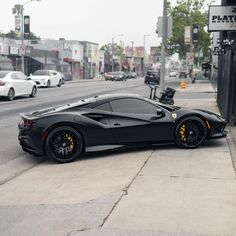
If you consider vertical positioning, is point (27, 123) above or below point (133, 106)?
below

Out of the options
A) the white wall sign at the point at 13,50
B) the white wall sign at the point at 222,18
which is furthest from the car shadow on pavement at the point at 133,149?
the white wall sign at the point at 13,50

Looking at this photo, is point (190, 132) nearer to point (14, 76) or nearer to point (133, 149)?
point (133, 149)

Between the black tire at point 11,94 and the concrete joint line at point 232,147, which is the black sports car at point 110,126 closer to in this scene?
the concrete joint line at point 232,147

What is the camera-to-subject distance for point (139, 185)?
6.45 m

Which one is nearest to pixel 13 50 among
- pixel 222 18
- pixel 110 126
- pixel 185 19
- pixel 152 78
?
pixel 152 78

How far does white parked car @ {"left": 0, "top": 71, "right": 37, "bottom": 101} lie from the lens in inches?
885

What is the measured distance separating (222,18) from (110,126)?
5818 millimetres

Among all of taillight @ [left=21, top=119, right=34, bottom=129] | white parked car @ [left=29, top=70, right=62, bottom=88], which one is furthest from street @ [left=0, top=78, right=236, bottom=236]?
Answer: white parked car @ [left=29, top=70, right=62, bottom=88]

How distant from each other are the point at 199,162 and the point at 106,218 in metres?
3.19

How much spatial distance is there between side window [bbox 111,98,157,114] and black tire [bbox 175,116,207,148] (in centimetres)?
63

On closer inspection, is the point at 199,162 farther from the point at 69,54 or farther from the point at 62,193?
the point at 69,54

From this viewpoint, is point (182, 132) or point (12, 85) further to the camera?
point (12, 85)

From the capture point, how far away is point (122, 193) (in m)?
6.09

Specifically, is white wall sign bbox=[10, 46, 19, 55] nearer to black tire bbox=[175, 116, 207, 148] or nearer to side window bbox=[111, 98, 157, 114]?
side window bbox=[111, 98, 157, 114]
